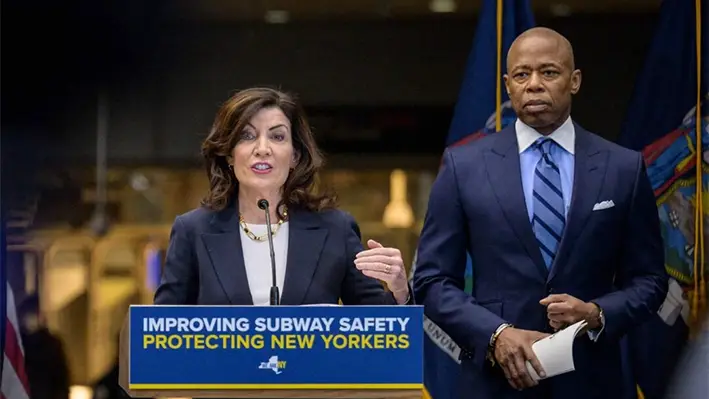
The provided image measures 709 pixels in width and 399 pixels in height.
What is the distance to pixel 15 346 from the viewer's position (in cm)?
495

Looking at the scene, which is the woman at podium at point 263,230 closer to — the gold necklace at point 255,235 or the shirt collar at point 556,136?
the gold necklace at point 255,235

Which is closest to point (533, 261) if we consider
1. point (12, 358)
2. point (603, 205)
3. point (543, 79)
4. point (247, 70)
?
point (603, 205)

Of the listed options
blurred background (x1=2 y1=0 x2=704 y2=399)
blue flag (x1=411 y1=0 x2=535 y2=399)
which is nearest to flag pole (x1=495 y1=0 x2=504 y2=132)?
blue flag (x1=411 y1=0 x2=535 y2=399)

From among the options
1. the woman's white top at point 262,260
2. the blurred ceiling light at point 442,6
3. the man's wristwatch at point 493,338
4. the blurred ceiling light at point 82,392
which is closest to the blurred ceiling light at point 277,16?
the blurred ceiling light at point 442,6

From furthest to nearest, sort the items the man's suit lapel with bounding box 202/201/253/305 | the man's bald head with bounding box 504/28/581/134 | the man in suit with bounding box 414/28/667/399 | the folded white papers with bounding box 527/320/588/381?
the man's bald head with bounding box 504/28/581/134, the man in suit with bounding box 414/28/667/399, the folded white papers with bounding box 527/320/588/381, the man's suit lapel with bounding box 202/201/253/305

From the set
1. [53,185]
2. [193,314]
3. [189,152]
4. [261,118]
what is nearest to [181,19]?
[189,152]

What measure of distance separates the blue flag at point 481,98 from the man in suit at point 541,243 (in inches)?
33.1

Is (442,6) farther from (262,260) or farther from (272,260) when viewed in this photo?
(272,260)

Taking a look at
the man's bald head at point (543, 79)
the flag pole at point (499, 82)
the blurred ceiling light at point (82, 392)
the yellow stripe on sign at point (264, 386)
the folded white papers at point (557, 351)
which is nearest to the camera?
the yellow stripe on sign at point (264, 386)

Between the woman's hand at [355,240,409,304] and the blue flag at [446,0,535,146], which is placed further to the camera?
the blue flag at [446,0,535,146]

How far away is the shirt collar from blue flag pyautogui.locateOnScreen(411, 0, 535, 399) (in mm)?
820

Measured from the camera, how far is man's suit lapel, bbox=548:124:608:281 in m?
3.79

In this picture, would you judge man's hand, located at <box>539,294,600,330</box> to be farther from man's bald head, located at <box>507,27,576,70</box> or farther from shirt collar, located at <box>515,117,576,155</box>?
man's bald head, located at <box>507,27,576,70</box>

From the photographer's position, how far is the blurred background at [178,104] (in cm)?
487
